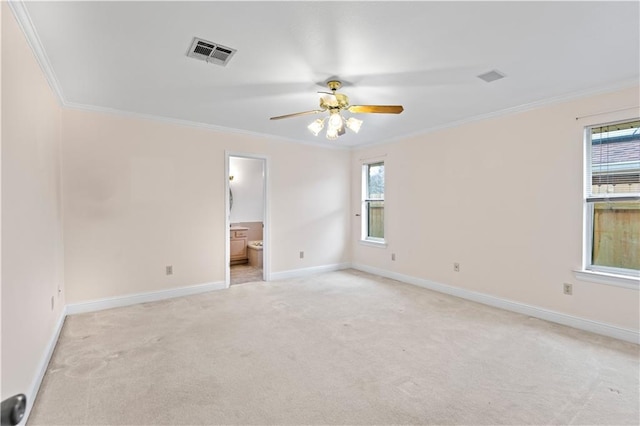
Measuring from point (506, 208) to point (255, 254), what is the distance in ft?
14.6

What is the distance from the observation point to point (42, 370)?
225 cm

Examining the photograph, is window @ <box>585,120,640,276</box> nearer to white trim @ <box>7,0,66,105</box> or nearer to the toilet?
white trim @ <box>7,0,66,105</box>

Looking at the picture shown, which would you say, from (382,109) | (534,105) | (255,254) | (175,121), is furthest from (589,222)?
(255,254)

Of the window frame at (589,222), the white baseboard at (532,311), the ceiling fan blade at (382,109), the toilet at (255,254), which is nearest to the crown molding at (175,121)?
the toilet at (255,254)

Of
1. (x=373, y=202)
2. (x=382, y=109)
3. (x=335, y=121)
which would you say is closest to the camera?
(x=382, y=109)

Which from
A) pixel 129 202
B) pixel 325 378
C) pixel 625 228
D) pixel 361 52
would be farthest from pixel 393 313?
pixel 129 202

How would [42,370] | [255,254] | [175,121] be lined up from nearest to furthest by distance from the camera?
[42,370]
[175,121]
[255,254]

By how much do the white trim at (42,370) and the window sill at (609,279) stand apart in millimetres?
4465

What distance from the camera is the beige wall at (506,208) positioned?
3191mm

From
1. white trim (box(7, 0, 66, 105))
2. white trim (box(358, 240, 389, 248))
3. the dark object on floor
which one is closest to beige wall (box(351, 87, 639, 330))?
white trim (box(358, 240, 389, 248))

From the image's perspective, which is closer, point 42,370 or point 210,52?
point 42,370

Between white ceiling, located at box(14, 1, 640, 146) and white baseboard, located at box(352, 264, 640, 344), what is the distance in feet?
7.52

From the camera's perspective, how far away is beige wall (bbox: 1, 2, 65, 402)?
1683 millimetres

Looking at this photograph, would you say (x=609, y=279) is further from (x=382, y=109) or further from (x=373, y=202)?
(x=373, y=202)
